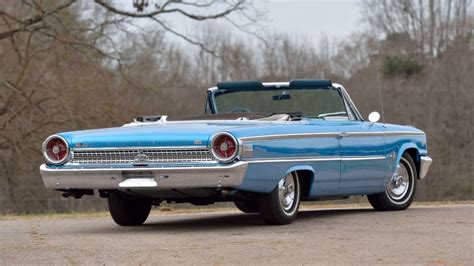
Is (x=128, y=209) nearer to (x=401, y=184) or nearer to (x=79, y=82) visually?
(x=401, y=184)

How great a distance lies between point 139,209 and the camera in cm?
1117

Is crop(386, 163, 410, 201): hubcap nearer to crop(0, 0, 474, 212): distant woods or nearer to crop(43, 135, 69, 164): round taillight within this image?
crop(43, 135, 69, 164): round taillight

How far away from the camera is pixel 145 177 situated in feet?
32.0

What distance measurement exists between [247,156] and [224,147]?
0.77 ft

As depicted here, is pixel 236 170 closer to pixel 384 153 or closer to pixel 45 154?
pixel 45 154

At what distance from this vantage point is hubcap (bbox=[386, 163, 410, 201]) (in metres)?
12.4

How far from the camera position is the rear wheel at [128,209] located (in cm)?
1088

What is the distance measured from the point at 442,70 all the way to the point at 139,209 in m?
46.3

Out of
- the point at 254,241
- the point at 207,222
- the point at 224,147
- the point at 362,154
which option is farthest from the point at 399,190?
the point at 254,241

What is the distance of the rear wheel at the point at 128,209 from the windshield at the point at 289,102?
1665 mm

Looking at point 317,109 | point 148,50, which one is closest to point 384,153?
point 317,109

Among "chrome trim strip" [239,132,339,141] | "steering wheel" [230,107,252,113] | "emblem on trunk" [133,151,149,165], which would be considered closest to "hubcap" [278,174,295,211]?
"chrome trim strip" [239,132,339,141]

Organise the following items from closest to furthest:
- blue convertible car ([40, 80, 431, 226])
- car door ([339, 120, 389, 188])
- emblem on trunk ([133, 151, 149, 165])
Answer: blue convertible car ([40, 80, 431, 226]), emblem on trunk ([133, 151, 149, 165]), car door ([339, 120, 389, 188])

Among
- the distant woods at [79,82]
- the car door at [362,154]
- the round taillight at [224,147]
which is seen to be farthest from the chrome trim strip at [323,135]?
the distant woods at [79,82]
